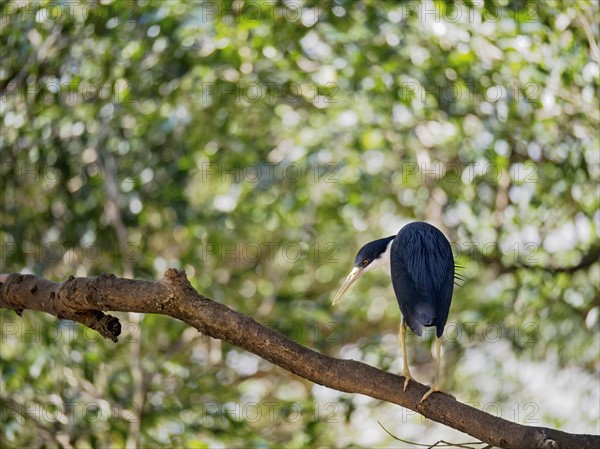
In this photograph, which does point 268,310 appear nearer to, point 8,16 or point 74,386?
point 74,386

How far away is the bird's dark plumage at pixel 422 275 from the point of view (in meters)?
3.28

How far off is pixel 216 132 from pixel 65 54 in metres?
1.53

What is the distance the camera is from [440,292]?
3357mm

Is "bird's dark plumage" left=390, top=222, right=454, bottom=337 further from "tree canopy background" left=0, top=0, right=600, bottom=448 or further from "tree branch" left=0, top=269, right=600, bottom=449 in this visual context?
"tree canopy background" left=0, top=0, right=600, bottom=448

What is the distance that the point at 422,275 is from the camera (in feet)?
11.2

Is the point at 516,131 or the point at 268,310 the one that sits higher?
the point at 516,131

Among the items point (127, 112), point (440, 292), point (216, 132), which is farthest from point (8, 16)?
point (440, 292)

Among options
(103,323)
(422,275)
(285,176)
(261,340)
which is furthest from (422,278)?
(285,176)

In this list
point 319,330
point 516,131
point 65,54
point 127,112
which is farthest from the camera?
point 319,330

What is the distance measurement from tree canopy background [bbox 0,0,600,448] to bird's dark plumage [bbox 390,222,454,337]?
5.20ft

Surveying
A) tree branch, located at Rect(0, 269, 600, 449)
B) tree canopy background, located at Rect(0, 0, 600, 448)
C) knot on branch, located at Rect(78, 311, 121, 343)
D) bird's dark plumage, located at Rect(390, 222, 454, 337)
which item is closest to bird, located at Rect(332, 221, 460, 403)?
bird's dark plumage, located at Rect(390, 222, 454, 337)

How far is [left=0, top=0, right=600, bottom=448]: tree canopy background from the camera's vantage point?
529 cm

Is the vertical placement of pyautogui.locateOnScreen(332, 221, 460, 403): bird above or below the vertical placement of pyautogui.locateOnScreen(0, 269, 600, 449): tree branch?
below

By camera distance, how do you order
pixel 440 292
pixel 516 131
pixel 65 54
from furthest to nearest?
1. pixel 516 131
2. pixel 65 54
3. pixel 440 292
